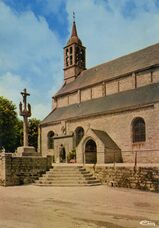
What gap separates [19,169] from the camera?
18516mm

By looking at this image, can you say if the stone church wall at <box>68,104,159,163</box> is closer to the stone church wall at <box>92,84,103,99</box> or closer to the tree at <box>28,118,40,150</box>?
Answer: the stone church wall at <box>92,84,103,99</box>

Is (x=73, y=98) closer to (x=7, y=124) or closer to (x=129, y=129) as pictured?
(x=129, y=129)

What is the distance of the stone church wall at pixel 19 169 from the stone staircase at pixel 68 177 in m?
0.59

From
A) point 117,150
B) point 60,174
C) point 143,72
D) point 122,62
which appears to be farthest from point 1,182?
point 122,62

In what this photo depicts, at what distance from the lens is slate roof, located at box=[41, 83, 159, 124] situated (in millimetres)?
26125

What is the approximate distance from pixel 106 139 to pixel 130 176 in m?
11.1

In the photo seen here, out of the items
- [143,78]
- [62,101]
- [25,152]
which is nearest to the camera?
[25,152]

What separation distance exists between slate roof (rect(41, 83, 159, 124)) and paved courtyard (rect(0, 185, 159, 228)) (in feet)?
42.9

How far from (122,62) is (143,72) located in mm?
5050

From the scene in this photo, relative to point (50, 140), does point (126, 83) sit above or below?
above

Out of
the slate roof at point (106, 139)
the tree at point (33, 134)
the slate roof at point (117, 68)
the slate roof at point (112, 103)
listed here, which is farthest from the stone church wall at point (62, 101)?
the tree at point (33, 134)

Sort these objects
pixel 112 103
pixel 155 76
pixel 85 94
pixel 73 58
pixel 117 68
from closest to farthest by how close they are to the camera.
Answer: pixel 155 76 → pixel 112 103 → pixel 117 68 → pixel 85 94 → pixel 73 58

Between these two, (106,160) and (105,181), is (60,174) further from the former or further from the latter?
(106,160)

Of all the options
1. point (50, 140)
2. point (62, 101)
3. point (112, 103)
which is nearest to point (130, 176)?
point (112, 103)
